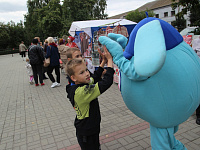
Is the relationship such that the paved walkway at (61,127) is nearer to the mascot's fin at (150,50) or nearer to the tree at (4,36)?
the mascot's fin at (150,50)

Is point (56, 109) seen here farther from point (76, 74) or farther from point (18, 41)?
point (18, 41)

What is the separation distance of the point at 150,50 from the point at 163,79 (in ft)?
1.16

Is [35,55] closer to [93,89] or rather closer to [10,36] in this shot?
[93,89]

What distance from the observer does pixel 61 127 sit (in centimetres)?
381

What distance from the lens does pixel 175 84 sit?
156 centimetres

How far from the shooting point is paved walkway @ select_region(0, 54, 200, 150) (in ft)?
10.2

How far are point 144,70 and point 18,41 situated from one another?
131ft

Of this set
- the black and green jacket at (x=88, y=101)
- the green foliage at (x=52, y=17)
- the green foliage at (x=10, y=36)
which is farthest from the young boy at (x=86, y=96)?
the green foliage at (x=10, y=36)

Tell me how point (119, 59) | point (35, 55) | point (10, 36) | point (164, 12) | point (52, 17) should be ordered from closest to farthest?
1. point (119, 59)
2. point (35, 55)
3. point (52, 17)
4. point (10, 36)
5. point (164, 12)

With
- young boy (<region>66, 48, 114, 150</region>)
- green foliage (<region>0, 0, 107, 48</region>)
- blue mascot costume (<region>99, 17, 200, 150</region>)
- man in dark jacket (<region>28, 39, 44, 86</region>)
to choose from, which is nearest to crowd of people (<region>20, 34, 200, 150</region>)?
young boy (<region>66, 48, 114, 150</region>)

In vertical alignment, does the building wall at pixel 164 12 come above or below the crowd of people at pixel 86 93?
above

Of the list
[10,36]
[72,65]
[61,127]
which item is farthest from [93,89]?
[10,36]

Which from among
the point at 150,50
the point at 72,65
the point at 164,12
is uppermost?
the point at 164,12

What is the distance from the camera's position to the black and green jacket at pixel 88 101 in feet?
5.91
